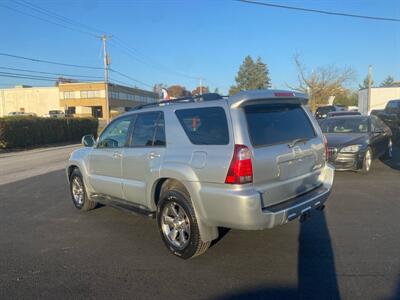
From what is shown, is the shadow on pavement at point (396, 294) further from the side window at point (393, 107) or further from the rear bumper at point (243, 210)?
the side window at point (393, 107)

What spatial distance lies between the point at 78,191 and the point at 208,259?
349 cm

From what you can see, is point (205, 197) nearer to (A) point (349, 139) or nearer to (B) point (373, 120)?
(A) point (349, 139)

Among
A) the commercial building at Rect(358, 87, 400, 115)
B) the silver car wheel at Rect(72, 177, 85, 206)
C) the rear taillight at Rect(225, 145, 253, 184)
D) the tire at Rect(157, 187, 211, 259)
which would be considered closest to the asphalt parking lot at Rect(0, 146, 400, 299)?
the tire at Rect(157, 187, 211, 259)

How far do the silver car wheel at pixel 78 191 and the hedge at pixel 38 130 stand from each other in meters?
17.0

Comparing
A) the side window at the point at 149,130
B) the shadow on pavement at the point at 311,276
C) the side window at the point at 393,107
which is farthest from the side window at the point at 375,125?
the side window at the point at 393,107

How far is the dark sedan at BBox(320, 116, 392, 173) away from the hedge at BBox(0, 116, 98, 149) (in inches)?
722

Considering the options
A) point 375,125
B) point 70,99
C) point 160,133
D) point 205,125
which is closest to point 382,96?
point 375,125

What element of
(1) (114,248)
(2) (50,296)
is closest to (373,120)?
(1) (114,248)

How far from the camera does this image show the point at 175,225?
4574mm

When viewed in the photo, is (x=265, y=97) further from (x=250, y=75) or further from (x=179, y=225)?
(x=250, y=75)

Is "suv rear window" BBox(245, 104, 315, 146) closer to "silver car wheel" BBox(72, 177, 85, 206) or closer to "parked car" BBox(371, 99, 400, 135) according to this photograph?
"silver car wheel" BBox(72, 177, 85, 206)

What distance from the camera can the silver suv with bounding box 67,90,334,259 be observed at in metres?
3.90

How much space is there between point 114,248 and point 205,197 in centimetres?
167

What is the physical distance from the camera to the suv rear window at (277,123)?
13.5ft
